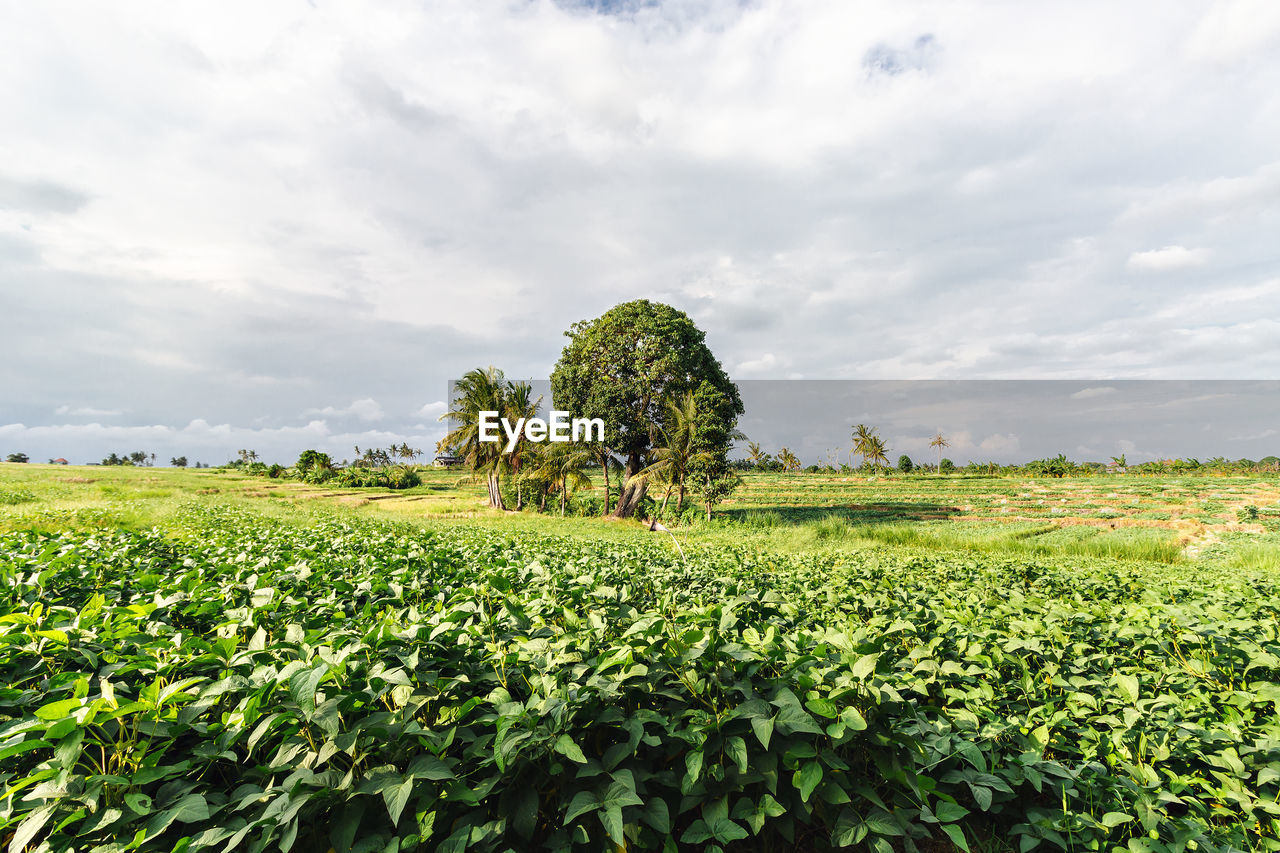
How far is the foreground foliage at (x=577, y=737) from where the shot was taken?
1.51 meters

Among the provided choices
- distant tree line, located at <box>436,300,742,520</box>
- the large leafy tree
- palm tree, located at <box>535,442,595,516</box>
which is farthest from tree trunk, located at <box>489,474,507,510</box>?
the large leafy tree

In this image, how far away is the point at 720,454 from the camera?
2431 centimetres

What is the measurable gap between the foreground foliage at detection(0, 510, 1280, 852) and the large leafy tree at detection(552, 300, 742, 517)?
73.0 ft

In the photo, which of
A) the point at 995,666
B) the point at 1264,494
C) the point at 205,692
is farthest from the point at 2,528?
the point at 1264,494

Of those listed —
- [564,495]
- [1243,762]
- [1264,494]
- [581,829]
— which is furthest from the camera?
[1264,494]

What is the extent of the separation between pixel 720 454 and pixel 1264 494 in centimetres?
3900

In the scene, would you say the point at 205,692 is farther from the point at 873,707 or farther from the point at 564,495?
the point at 564,495

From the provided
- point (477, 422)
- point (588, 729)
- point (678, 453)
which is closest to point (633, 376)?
point (678, 453)

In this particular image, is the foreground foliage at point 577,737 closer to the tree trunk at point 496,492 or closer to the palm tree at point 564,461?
the palm tree at point 564,461

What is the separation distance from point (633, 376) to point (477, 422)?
13040mm

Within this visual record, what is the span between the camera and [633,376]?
26266 mm

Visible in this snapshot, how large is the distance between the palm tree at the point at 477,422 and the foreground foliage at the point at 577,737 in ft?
103

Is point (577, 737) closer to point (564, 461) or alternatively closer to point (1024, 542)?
point (1024, 542)

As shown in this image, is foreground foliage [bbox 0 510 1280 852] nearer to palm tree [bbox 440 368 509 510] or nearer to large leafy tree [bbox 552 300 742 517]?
large leafy tree [bbox 552 300 742 517]
